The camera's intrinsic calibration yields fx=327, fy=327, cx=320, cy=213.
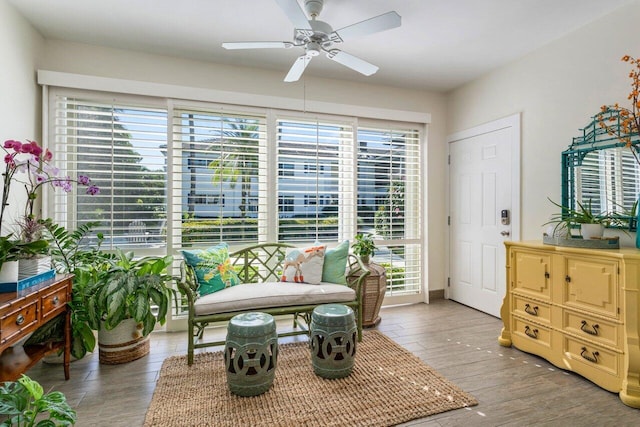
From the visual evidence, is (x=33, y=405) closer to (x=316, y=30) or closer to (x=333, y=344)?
(x=333, y=344)

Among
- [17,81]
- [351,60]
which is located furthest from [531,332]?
[17,81]

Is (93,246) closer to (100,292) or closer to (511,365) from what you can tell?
(100,292)

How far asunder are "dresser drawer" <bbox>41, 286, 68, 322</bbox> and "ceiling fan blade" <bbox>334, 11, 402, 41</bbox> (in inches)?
98.0

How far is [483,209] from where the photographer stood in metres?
3.79

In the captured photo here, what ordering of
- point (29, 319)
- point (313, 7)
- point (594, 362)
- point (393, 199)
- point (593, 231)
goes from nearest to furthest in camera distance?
point (29, 319), point (594, 362), point (313, 7), point (593, 231), point (393, 199)

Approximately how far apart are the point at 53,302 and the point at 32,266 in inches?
10.6

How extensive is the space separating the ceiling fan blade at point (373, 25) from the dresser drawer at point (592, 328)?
2.40 m

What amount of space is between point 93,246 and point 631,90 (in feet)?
15.3

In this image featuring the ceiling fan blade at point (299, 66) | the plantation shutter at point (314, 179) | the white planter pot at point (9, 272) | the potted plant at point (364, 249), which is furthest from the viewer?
the plantation shutter at point (314, 179)

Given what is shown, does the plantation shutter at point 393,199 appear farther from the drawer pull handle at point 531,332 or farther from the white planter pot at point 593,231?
the white planter pot at point 593,231

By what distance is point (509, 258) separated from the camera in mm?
2930

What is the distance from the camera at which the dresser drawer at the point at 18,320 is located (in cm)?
162

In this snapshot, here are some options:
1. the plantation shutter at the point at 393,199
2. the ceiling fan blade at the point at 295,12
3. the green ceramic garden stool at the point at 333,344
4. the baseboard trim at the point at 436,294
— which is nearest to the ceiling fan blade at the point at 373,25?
the ceiling fan blade at the point at 295,12

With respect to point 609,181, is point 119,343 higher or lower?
lower
